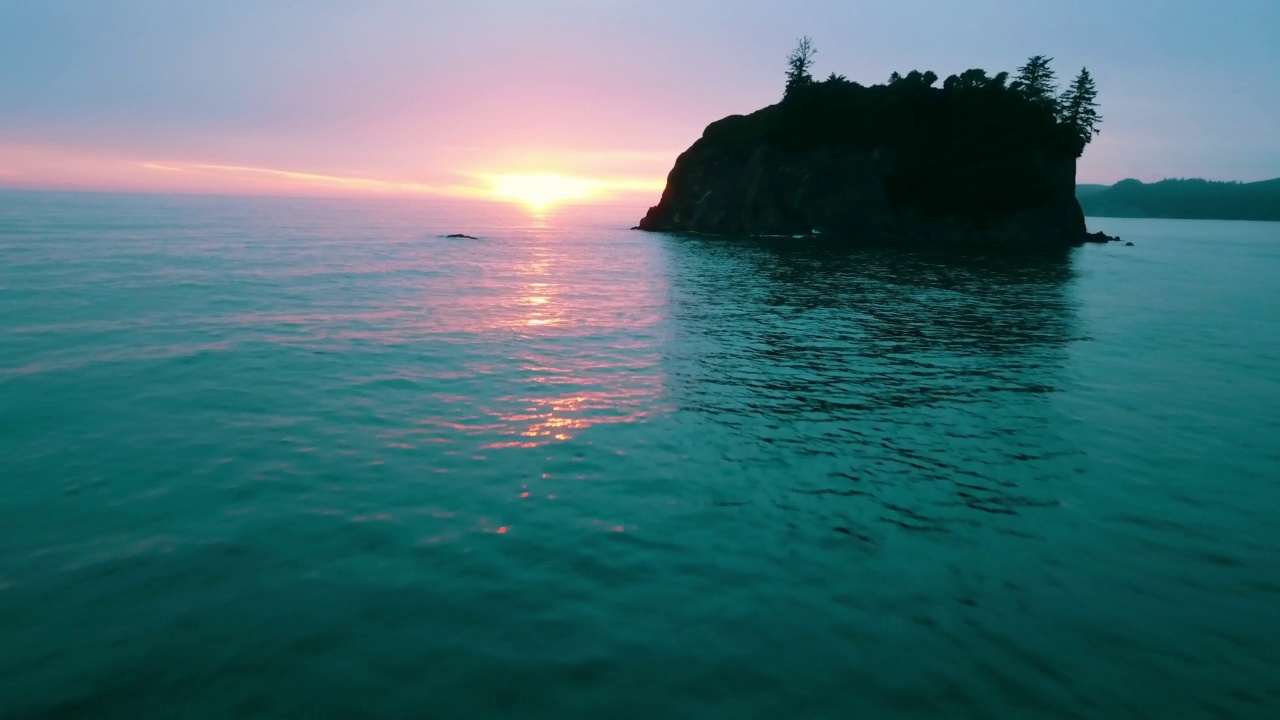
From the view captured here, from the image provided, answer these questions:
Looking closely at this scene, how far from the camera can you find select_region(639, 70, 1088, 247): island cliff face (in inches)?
4464

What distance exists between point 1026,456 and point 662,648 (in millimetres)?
12895

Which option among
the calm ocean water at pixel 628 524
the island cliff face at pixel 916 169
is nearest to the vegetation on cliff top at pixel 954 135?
the island cliff face at pixel 916 169

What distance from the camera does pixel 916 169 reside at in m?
115

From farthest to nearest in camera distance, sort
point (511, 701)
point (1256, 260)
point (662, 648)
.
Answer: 1. point (1256, 260)
2. point (662, 648)
3. point (511, 701)

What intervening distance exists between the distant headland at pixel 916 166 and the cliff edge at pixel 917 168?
175mm

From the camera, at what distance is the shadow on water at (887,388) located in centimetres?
1614

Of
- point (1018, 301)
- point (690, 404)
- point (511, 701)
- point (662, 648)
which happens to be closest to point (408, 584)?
point (511, 701)

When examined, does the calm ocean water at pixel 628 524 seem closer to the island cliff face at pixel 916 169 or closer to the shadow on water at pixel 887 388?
the shadow on water at pixel 887 388

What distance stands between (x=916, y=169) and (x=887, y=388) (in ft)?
335

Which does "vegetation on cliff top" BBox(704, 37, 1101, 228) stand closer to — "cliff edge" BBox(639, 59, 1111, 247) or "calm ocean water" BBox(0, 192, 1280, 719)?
"cliff edge" BBox(639, 59, 1111, 247)

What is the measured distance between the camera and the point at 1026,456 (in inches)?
719

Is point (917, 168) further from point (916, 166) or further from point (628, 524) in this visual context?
point (628, 524)

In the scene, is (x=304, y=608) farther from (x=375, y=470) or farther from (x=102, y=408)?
(x=102, y=408)

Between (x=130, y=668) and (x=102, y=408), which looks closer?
(x=130, y=668)
